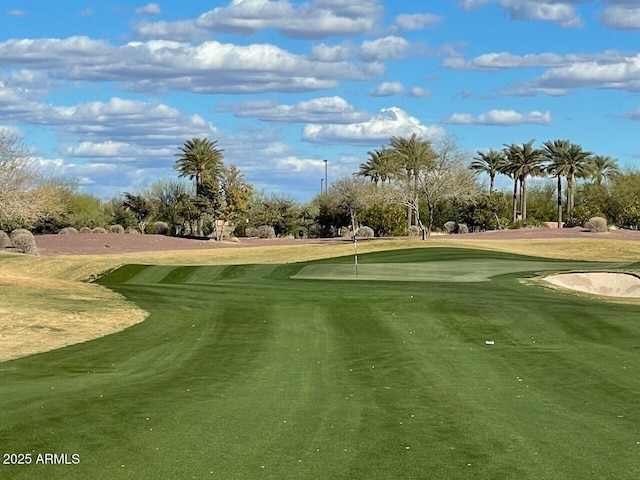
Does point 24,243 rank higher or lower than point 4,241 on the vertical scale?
higher

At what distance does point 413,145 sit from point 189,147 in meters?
26.3

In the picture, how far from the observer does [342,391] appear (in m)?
14.6

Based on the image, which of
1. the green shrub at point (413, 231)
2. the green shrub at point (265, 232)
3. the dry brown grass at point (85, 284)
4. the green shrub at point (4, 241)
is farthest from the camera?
the green shrub at point (265, 232)

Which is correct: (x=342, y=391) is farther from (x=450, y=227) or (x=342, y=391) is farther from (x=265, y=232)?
(x=450, y=227)

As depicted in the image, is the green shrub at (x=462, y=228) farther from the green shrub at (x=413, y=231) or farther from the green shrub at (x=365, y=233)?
the green shrub at (x=365, y=233)

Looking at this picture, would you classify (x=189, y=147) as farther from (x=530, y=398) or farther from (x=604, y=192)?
(x=530, y=398)

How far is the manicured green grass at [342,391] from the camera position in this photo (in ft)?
31.9

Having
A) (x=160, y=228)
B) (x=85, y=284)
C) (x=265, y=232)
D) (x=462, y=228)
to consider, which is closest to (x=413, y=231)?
(x=462, y=228)

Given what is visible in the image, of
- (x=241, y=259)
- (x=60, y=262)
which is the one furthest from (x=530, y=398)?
(x=241, y=259)

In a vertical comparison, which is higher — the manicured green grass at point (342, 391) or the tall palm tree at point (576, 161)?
the tall palm tree at point (576, 161)

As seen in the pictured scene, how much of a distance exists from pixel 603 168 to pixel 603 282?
7146 centimetres

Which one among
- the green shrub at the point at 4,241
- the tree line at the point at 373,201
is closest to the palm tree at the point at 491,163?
the tree line at the point at 373,201

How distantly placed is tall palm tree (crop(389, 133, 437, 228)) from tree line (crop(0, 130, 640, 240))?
104 millimetres

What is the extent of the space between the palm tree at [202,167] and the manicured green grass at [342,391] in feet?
205
